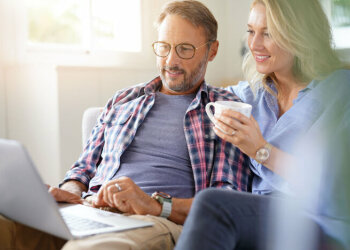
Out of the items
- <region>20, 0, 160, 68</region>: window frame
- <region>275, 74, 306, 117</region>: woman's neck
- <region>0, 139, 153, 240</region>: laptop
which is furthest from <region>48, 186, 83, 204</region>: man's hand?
<region>20, 0, 160, 68</region>: window frame

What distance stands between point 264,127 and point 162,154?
0.34m

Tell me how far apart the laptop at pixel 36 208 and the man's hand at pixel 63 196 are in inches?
4.9

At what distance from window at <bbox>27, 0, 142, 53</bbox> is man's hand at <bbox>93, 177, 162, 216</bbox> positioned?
157 centimetres

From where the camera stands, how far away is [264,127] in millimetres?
1365

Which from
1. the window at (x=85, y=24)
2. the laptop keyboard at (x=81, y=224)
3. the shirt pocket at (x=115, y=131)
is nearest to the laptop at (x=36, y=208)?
the laptop keyboard at (x=81, y=224)

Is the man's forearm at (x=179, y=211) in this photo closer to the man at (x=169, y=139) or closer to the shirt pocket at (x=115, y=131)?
the man at (x=169, y=139)

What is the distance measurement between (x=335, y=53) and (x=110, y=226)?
Result: 0.81 meters

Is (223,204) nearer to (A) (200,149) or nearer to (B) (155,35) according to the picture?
(A) (200,149)

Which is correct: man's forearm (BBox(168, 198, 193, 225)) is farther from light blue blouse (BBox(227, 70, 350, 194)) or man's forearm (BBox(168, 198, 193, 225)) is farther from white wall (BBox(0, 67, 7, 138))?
white wall (BBox(0, 67, 7, 138))

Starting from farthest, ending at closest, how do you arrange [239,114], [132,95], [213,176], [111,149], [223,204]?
[132,95] → [111,149] → [213,176] → [239,114] → [223,204]

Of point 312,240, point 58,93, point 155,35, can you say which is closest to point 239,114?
point 312,240

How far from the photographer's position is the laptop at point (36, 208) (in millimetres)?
840

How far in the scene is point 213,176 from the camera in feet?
4.40

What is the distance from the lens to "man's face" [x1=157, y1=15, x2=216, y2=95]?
1.49m
